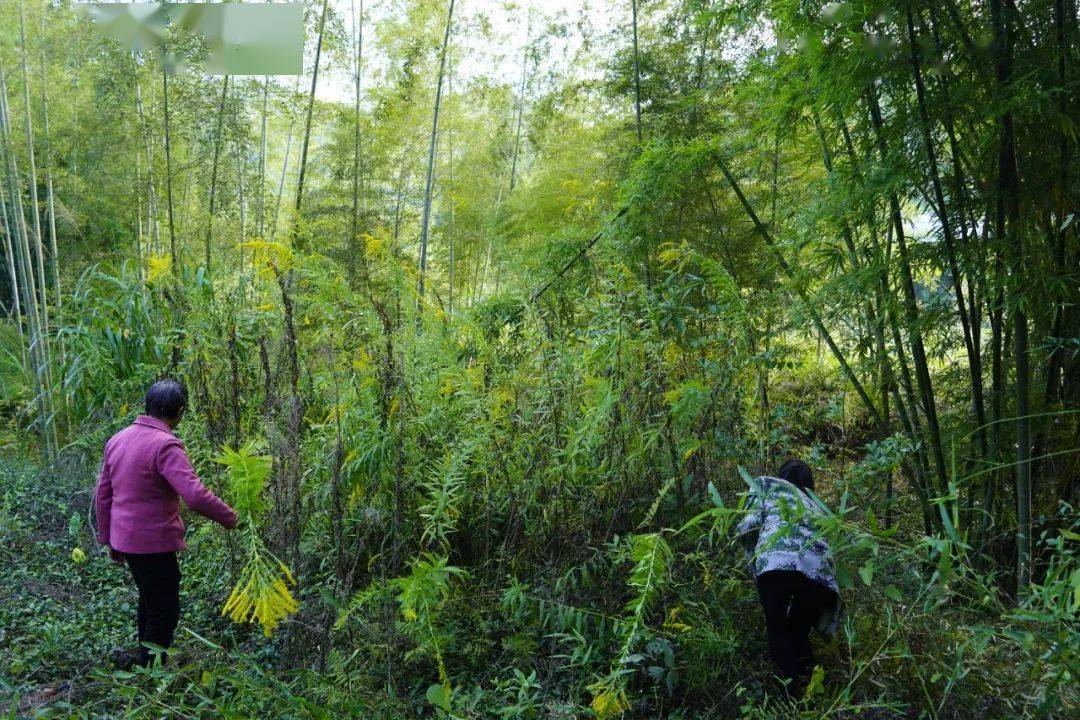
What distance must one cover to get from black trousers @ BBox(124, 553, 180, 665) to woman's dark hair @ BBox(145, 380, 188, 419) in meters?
0.49

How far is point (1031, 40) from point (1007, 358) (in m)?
1.25

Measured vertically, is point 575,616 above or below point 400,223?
below

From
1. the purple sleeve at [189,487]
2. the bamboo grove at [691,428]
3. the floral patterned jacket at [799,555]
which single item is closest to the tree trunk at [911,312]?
the bamboo grove at [691,428]

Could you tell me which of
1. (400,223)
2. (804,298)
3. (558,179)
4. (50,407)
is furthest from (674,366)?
(400,223)

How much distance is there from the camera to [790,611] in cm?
228

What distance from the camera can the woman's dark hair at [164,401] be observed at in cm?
250

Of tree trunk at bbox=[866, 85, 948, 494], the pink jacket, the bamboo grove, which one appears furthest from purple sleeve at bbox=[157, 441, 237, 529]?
tree trunk at bbox=[866, 85, 948, 494]

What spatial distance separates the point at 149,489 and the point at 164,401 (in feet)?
1.00

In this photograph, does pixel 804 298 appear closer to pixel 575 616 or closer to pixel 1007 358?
pixel 1007 358

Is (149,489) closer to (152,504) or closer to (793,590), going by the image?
(152,504)

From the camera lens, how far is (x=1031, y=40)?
7.97ft

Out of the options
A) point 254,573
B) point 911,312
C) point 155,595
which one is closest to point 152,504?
point 155,595

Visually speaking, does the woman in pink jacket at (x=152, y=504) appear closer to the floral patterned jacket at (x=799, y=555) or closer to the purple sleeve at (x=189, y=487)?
Result: the purple sleeve at (x=189, y=487)

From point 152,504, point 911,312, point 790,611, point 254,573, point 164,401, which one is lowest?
point 790,611
